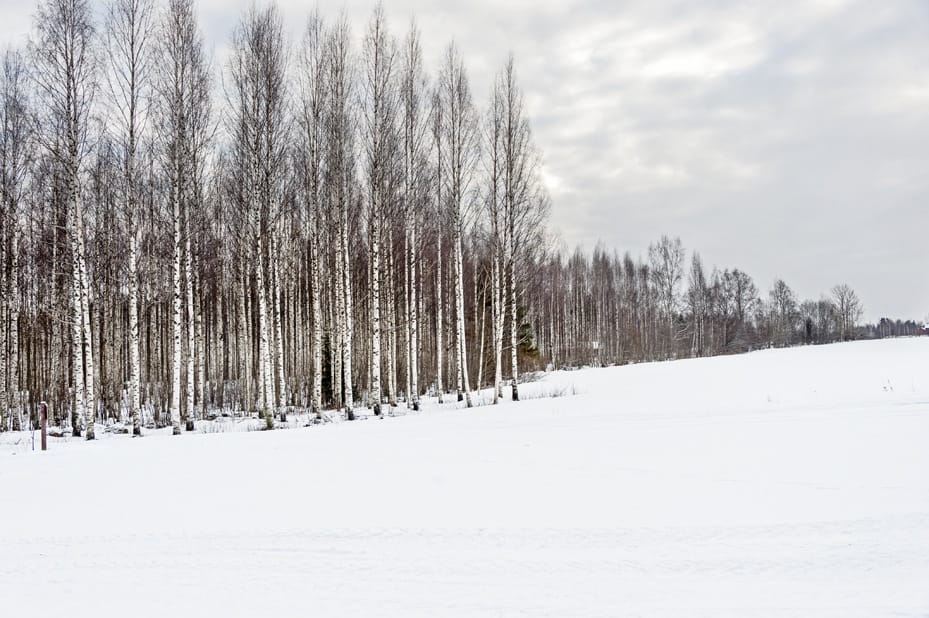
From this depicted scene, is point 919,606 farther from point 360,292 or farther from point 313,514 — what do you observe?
point 360,292

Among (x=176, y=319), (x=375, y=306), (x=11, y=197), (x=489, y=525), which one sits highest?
(x=11, y=197)

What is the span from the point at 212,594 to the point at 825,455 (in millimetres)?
8518

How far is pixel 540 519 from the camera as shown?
5.81 m

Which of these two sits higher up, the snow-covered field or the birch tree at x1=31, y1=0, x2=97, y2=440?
the birch tree at x1=31, y1=0, x2=97, y2=440

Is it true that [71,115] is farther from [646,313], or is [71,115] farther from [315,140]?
[646,313]

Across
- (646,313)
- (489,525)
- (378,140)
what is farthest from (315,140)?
(646,313)

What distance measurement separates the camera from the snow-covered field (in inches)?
162

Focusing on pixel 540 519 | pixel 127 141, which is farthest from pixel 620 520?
pixel 127 141

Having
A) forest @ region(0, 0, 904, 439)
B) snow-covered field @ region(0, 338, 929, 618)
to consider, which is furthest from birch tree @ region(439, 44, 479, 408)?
snow-covered field @ region(0, 338, 929, 618)

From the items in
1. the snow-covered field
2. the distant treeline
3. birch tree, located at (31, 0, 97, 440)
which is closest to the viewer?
the snow-covered field

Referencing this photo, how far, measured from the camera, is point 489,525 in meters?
5.66

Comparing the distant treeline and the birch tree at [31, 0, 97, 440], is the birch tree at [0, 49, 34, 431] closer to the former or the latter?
the birch tree at [31, 0, 97, 440]

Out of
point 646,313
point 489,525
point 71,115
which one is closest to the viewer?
point 489,525

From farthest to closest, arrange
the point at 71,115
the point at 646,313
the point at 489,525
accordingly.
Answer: the point at 646,313 → the point at 71,115 → the point at 489,525
